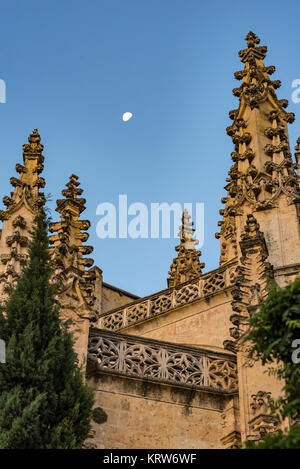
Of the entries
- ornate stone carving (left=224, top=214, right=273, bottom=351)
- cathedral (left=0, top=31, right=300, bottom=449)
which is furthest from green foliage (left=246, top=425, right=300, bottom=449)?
ornate stone carving (left=224, top=214, right=273, bottom=351)

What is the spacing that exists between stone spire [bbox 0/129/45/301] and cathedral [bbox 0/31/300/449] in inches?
1.0

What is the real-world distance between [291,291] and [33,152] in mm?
10103

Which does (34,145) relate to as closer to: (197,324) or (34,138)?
(34,138)

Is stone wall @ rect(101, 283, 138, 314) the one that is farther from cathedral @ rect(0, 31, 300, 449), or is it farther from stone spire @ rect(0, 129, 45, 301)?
stone spire @ rect(0, 129, 45, 301)

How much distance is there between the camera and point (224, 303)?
22328 millimetres

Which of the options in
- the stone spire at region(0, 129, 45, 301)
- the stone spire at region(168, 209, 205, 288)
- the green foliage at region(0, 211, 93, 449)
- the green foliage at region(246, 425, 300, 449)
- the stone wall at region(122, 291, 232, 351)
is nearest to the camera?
the green foliage at region(246, 425, 300, 449)

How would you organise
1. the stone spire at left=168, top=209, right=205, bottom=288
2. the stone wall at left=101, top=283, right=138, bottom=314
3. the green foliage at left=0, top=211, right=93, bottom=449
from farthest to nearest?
the stone spire at left=168, top=209, right=205, bottom=288, the stone wall at left=101, top=283, right=138, bottom=314, the green foliage at left=0, top=211, right=93, bottom=449

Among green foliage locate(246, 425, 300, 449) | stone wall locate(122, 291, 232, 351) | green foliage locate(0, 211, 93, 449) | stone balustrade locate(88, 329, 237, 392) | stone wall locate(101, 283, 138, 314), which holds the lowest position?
green foliage locate(246, 425, 300, 449)

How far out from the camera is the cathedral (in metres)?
16.8

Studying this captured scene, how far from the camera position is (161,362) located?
17.8m


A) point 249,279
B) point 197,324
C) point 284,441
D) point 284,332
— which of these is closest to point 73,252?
Answer: point 249,279

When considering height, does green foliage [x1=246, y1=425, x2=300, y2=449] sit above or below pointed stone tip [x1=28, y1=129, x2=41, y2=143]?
below

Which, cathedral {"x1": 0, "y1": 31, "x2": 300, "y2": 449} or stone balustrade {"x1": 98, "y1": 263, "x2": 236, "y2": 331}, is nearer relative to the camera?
cathedral {"x1": 0, "y1": 31, "x2": 300, "y2": 449}
